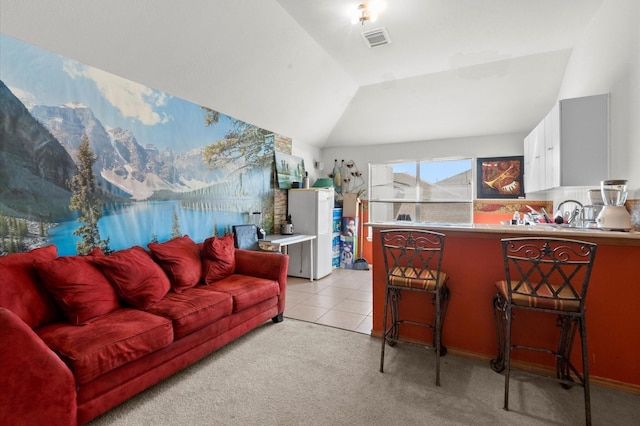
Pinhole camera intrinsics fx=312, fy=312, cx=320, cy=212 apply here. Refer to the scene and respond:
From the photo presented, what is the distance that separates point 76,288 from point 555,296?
3.08 m

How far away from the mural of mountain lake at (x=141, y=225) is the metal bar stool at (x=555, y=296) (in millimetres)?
3136

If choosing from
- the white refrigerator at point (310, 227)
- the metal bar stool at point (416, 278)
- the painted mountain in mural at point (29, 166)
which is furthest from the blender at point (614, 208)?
the painted mountain in mural at point (29, 166)

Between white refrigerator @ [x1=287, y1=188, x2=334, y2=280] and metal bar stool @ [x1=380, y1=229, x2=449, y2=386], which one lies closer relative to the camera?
metal bar stool @ [x1=380, y1=229, x2=449, y2=386]

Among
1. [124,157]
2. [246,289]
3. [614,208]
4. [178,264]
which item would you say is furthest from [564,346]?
[124,157]

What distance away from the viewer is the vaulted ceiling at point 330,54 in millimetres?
2516

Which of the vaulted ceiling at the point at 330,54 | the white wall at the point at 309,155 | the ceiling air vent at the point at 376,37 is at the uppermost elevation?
the ceiling air vent at the point at 376,37

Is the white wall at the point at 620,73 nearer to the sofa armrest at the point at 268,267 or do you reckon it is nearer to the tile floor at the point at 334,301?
the tile floor at the point at 334,301

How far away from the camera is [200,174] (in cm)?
378

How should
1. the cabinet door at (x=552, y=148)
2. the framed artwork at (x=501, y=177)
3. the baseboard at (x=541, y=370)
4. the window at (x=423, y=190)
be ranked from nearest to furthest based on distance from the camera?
the baseboard at (x=541, y=370) < the cabinet door at (x=552, y=148) < the framed artwork at (x=501, y=177) < the window at (x=423, y=190)

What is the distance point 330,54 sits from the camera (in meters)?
4.02

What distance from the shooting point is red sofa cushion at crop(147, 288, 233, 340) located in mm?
2258

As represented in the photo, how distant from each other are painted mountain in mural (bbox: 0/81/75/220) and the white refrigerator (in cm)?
324

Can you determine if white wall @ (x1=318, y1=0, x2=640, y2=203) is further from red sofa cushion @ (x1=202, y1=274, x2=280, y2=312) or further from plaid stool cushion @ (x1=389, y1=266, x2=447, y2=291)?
red sofa cushion @ (x1=202, y1=274, x2=280, y2=312)

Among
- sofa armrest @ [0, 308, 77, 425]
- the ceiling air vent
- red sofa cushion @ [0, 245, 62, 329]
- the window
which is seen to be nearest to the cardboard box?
the window
